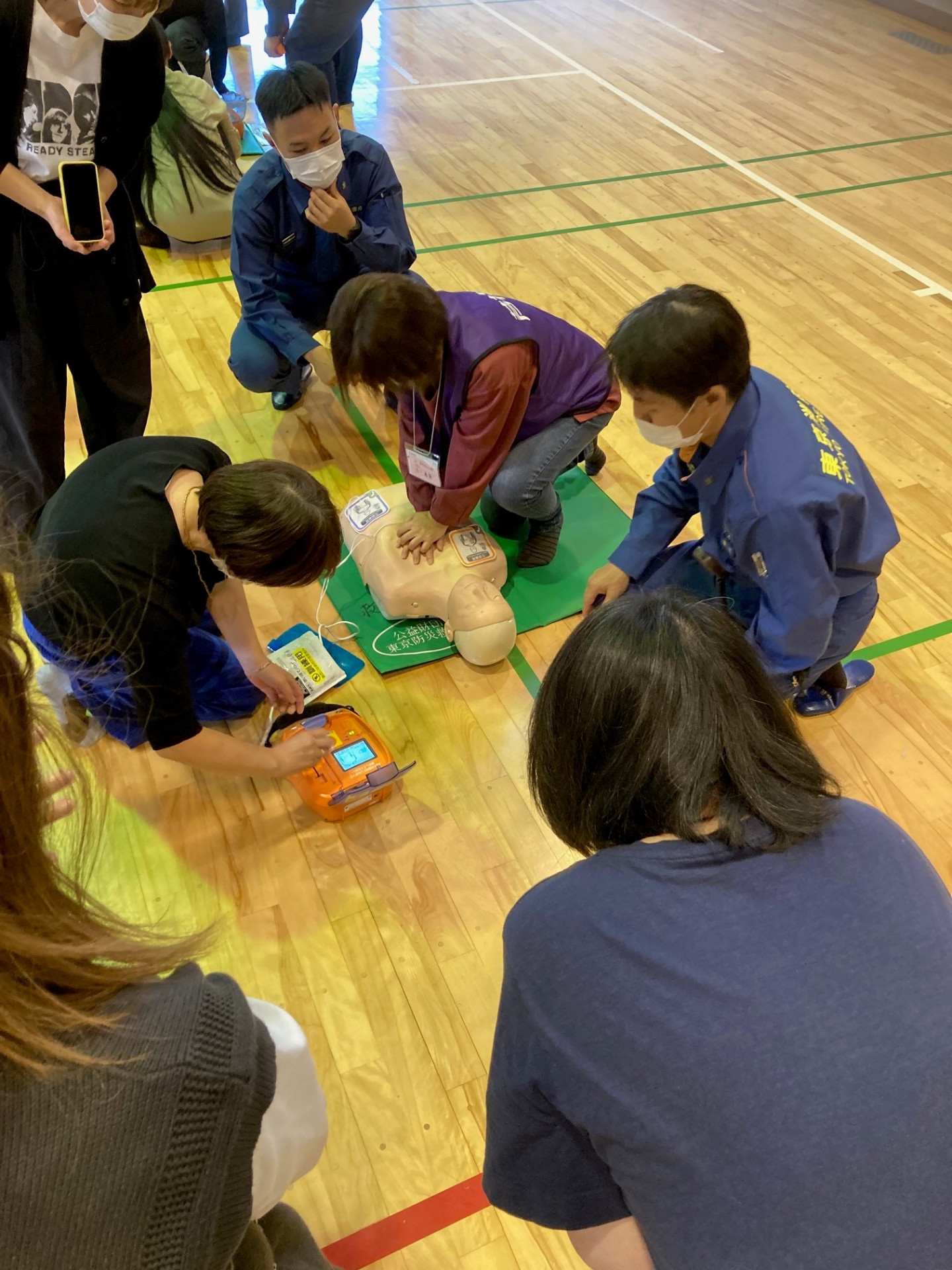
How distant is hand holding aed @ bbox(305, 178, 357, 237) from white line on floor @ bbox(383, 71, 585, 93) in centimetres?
280

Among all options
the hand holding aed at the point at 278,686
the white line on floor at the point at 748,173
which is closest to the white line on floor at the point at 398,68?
the white line on floor at the point at 748,173

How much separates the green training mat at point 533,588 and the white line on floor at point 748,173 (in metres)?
1.84

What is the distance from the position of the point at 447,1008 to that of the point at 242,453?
1.61 metres

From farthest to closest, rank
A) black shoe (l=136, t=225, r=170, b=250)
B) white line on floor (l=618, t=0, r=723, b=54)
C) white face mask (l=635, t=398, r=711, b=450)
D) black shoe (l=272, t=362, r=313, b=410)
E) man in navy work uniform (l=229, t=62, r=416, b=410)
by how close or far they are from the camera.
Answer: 1. white line on floor (l=618, t=0, r=723, b=54)
2. black shoe (l=136, t=225, r=170, b=250)
3. black shoe (l=272, t=362, r=313, b=410)
4. man in navy work uniform (l=229, t=62, r=416, b=410)
5. white face mask (l=635, t=398, r=711, b=450)

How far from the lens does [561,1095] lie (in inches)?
29.6

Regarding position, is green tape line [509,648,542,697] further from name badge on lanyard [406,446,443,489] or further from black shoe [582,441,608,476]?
black shoe [582,441,608,476]

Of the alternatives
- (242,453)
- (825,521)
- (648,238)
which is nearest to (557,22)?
(648,238)

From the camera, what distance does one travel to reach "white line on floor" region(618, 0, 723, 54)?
17.0ft

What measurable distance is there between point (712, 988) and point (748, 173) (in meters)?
4.12

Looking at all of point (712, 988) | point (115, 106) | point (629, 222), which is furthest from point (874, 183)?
point (712, 988)

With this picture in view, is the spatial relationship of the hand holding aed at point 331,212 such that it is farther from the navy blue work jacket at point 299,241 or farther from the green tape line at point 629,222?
the green tape line at point 629,222

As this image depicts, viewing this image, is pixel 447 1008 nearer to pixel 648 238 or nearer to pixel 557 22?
pixel 648 238

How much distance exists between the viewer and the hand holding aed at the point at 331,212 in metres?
2.11

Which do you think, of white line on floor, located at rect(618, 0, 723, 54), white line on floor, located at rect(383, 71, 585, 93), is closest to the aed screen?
white line on floor, located at rect(383, 71, 585, 93)
